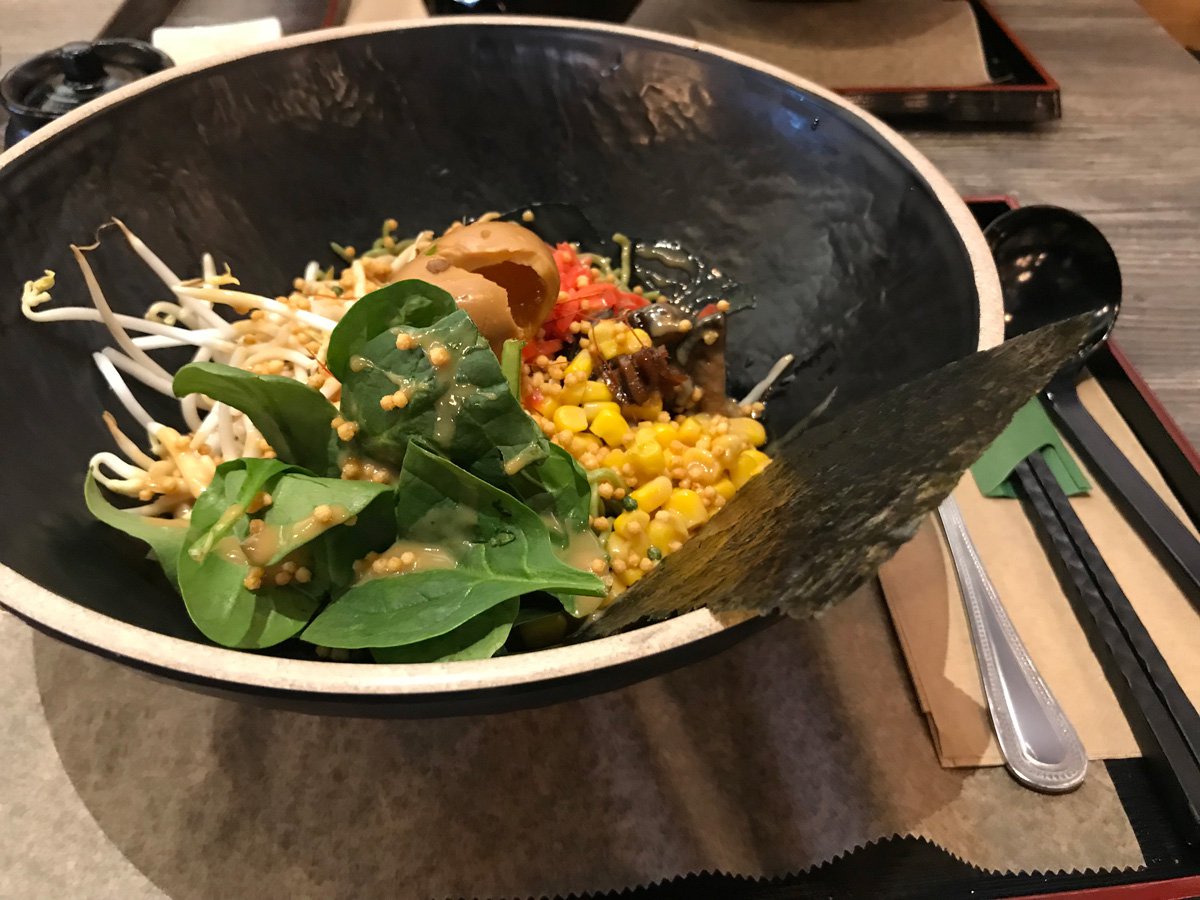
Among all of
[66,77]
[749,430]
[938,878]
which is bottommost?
[938,878]

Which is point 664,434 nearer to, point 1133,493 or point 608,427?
point 608,427

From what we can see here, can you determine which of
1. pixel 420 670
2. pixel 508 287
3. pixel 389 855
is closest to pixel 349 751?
pixel 389 855

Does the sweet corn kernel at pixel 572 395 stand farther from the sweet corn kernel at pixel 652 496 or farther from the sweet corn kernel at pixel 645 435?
the sweet corn kernel at pixel 652 496

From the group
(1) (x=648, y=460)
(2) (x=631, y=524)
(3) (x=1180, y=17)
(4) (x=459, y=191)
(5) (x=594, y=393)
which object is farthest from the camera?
(3) (x=1180, y=17)

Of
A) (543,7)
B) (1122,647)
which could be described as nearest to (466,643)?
(1122,647)

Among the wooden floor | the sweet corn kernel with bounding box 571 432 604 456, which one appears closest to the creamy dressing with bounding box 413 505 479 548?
the sweet corn kernel with bounding box 571 432 604 456

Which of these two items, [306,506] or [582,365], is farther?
[582,365]

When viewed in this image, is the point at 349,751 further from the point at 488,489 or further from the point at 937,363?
the point at 937,363
